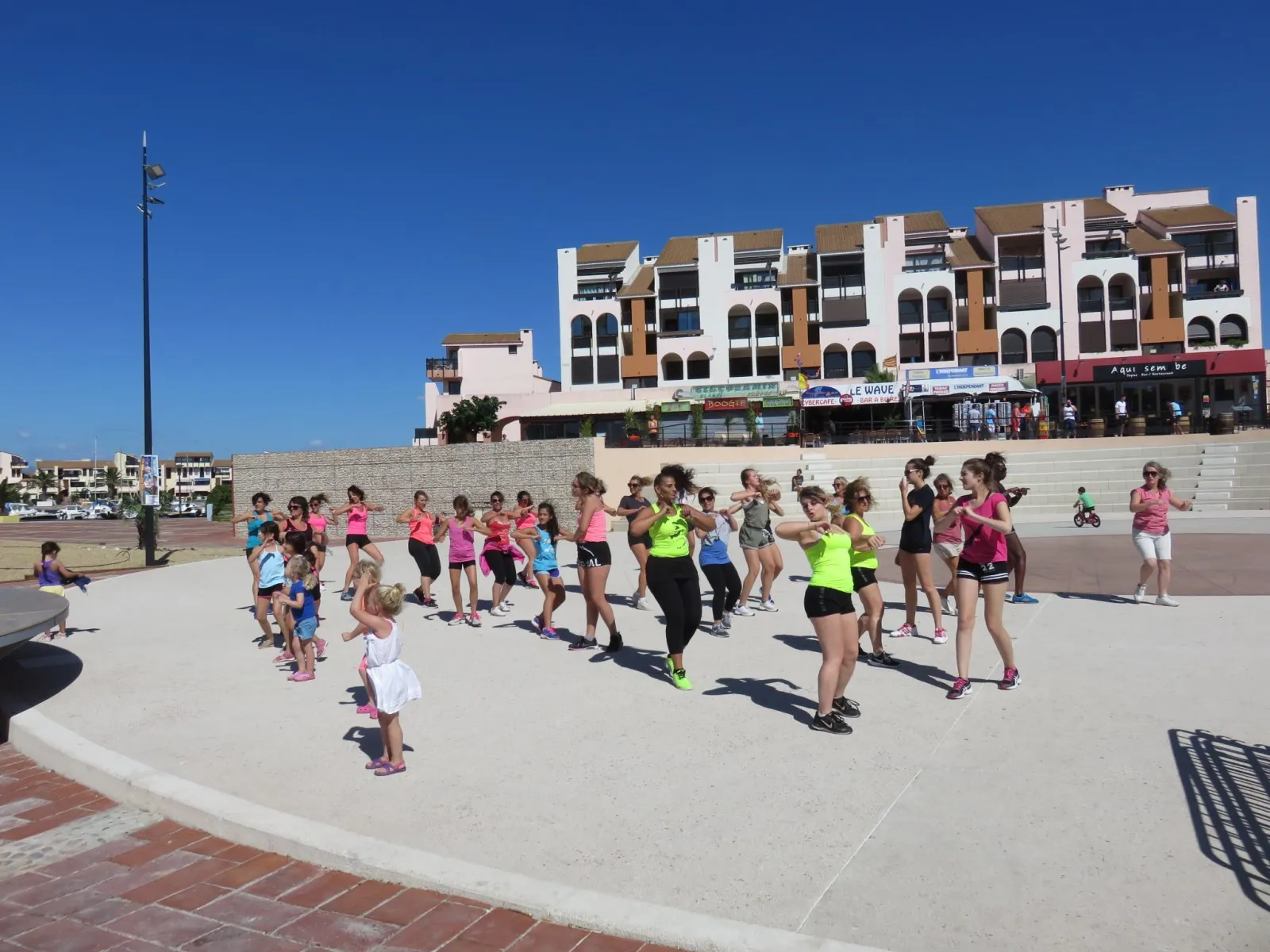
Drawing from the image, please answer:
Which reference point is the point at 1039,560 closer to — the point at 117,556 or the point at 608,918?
the point at 608,918

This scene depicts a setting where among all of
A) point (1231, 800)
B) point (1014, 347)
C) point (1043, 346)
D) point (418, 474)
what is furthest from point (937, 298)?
point (1231, 800)

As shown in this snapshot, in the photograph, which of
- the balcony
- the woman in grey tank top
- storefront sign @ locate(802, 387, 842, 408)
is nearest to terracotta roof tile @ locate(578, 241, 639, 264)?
the balcony

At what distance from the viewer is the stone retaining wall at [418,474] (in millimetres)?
25203

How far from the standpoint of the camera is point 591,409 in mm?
45375

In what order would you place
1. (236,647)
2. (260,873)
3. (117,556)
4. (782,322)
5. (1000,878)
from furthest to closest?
(782,322)
(117,556)
(236,647)
(260,873)
(1000,878)

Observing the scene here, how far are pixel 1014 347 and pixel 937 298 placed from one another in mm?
5074

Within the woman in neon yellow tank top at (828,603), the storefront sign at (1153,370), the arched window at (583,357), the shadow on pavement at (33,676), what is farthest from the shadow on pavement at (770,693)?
the arched window at (583,357)

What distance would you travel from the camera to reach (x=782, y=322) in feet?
167

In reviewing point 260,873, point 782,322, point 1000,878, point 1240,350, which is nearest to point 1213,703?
point 1000,878

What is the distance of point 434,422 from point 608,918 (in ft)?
181

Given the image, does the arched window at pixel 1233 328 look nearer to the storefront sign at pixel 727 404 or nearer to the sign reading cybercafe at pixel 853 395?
the sign reading cybercafe at pixel 853 395

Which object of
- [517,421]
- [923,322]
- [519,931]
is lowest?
[519,931]

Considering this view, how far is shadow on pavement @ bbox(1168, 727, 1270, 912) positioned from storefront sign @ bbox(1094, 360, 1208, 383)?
40769 mm

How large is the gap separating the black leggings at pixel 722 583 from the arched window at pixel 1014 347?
4512 centimetres
